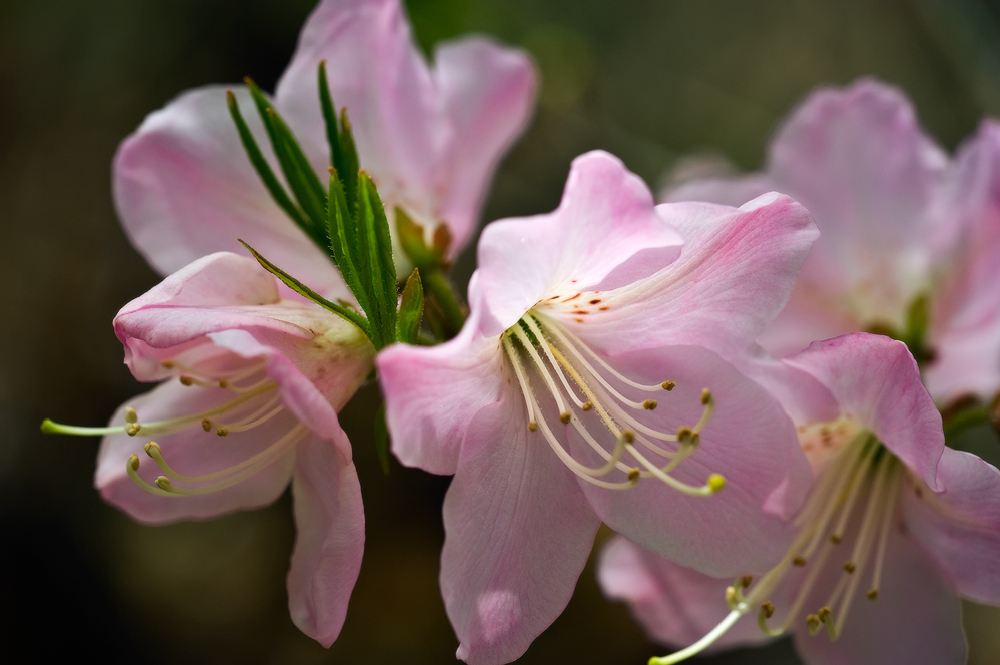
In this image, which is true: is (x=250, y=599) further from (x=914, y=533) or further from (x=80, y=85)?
(x=914, y=533)

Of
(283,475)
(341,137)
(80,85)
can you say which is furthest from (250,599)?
(341,137)

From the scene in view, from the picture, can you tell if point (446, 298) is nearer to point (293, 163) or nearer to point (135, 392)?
point (293, 163)

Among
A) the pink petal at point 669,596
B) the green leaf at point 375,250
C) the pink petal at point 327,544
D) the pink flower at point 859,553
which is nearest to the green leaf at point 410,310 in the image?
the green leaf at point 375,250

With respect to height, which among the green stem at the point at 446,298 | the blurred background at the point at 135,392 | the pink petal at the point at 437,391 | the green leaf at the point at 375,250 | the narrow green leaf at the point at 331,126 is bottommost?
the blurred background at the point at 135,392

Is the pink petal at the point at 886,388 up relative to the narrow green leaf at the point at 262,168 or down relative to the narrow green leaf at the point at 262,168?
down

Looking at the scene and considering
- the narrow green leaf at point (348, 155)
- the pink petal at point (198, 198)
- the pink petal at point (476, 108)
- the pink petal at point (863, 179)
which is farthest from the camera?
the pink petal at point (863, 179)

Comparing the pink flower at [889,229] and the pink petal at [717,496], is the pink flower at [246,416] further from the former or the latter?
the pink flower at [889,229]
